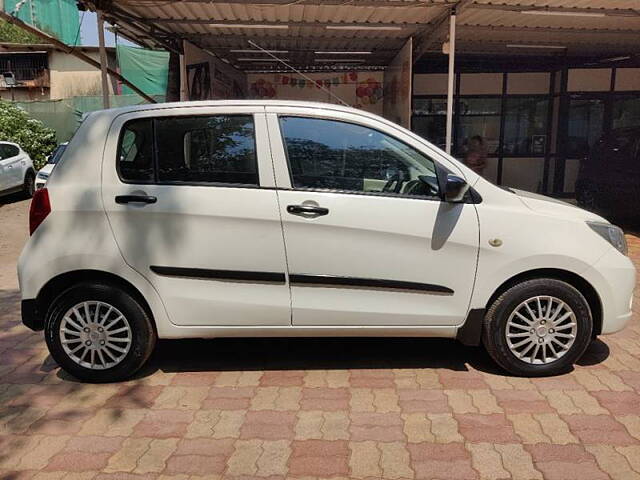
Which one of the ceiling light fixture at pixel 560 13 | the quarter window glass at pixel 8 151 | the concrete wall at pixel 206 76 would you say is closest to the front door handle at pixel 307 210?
the ceiling light fixture at pixel 560 13

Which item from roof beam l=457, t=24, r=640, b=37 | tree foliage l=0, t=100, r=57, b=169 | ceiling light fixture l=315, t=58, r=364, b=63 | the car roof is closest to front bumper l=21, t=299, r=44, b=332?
the car roof

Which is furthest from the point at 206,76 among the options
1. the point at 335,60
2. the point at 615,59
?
the point at 615,59

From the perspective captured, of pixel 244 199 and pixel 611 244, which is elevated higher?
pixel 244 199

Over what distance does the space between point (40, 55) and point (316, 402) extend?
24516mm

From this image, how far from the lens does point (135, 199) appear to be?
3.36 metres

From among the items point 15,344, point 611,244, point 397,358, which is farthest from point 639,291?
point 15,344

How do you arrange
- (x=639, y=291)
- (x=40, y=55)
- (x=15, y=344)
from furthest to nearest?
(x=40, y=55) → (x=639, y=291) → (x=15, y=344)

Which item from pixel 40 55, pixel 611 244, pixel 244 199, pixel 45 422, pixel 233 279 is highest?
pixel 40 55

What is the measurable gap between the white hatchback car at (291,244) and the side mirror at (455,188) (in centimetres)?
1

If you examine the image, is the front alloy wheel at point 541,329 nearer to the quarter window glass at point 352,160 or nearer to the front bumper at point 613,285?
the front bumper at point 613,285

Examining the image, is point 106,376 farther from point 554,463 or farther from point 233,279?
point 554,463

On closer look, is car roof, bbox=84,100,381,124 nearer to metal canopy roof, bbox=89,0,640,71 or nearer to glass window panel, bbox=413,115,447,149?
metal canopy roof, bbox=89,0,640,71

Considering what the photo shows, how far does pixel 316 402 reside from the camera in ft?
10.9

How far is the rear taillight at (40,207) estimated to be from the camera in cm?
336
